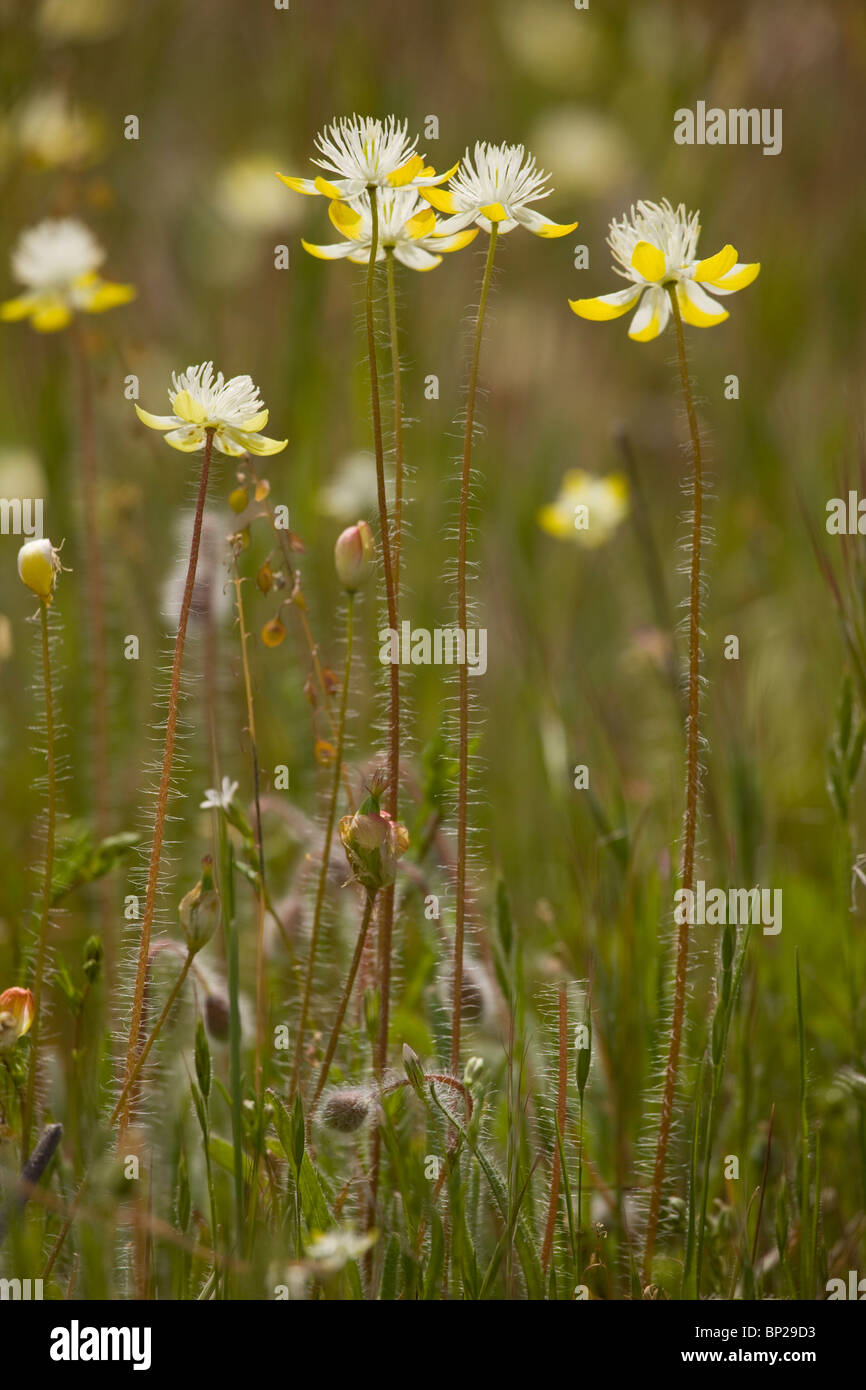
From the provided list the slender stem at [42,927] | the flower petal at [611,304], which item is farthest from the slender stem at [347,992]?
the flower petal at [611,304]

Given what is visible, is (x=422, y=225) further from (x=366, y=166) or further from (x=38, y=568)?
(x=38, y=568)

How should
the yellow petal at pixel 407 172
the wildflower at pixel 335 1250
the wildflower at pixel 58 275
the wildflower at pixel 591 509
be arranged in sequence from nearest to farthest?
the wildflower at pixel 335 1250 → the yellow petal at pixel 407 172 → the wildflower at pixel 58 275 → the wildflower at pixel 591 509

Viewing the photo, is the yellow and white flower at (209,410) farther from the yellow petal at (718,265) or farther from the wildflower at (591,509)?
the wildflower at (591,509)

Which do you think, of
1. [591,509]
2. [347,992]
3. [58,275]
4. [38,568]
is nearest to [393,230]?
[38,568]

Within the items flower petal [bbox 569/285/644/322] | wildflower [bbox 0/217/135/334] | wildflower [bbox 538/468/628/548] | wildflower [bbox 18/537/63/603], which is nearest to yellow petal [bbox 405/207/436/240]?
flower petal [bbox 569/285/644/322]

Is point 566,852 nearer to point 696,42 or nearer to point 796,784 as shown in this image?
point 796,784
